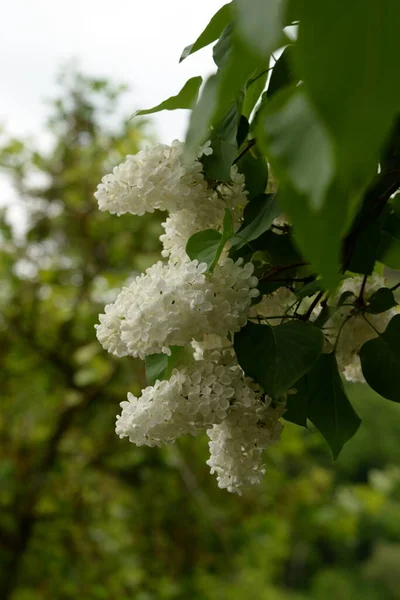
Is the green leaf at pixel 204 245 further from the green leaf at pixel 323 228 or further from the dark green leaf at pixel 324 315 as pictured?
the green leaf at pixel 323 228

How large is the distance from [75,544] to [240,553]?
1.77ft

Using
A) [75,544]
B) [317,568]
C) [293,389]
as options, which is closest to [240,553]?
[75,544]

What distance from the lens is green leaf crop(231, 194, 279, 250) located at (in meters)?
0.35

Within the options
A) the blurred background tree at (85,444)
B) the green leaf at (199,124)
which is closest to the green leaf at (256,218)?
the green leaf at (199,124)

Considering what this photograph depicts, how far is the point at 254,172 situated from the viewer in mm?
393

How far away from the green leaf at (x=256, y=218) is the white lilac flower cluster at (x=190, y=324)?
10 millimetres

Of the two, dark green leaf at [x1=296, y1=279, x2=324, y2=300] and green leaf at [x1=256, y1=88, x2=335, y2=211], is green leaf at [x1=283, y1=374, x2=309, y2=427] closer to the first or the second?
dark green leaf at [x1=296, y1=279, x2=324, y2=300]

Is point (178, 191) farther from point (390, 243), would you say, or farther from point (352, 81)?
point (352, 81)

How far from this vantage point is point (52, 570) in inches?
78.7

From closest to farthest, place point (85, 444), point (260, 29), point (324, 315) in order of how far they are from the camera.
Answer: point (260, 29)
point (324, 315)
point (85, 444)

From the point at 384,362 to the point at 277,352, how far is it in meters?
0.09

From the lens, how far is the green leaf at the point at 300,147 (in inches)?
4.8

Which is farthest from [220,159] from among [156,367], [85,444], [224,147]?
[85,444]

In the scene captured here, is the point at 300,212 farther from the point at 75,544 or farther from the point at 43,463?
the point at 75,544
